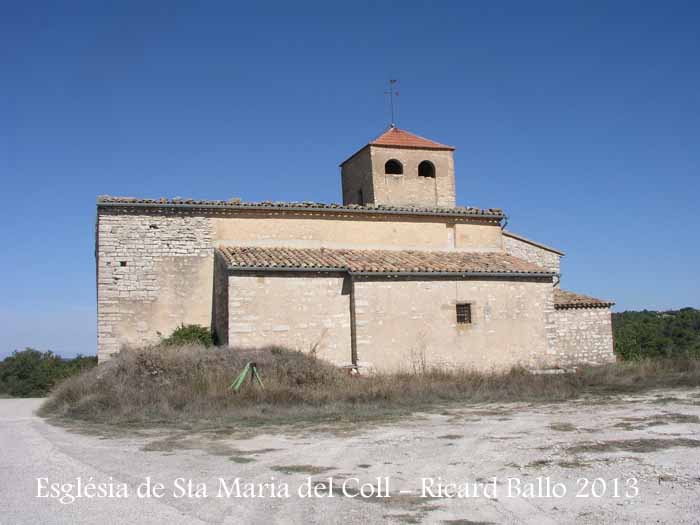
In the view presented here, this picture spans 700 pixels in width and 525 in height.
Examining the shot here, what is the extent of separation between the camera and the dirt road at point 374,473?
219 inches

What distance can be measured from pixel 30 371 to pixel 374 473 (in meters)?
24.1

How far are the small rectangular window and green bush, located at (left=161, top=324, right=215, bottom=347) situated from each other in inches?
272

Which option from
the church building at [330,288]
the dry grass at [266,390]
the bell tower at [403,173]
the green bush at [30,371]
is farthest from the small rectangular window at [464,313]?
the green bush at [30,371]

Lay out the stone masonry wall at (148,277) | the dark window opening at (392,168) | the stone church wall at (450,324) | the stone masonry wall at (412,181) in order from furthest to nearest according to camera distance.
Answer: the dark window opening at (392,168) < the stone masonry wall at (412,181) < the stone masonry wall at (148,277) < the stone church wall at (450,324)

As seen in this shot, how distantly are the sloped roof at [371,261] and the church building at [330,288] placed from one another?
0.17ft

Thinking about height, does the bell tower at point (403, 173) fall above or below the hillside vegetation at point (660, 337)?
above

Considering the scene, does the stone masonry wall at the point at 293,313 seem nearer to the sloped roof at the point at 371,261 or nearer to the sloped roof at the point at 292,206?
the sloped roof at the point at 371,261

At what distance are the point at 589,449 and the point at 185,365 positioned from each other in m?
8.27

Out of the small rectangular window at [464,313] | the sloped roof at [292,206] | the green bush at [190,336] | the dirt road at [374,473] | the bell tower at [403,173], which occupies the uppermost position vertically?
the bell tower at [403,173]

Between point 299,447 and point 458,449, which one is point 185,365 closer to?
point 299,447

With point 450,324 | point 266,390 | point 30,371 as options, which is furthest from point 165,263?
point 30,371

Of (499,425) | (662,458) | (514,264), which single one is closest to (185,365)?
(499,425)

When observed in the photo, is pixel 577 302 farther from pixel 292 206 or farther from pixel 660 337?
pixel 660 337

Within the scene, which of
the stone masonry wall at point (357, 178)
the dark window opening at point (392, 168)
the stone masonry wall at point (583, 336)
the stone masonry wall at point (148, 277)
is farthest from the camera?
the dark window opening at point (392, 168)
